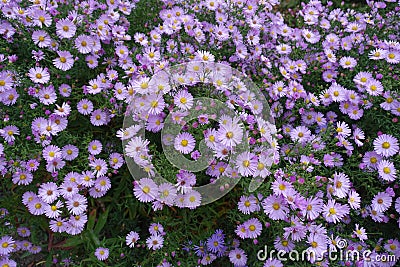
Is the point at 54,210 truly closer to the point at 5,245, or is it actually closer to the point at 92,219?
the point at 92,219

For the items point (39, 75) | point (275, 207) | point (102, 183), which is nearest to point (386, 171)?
point (275, 207)

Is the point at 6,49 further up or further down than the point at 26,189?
further up

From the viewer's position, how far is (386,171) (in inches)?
102

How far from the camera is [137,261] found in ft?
8.89

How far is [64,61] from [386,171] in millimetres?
2176

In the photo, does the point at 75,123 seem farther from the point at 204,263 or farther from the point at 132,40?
the point at 204,263

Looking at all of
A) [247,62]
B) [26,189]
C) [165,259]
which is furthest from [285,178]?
[26,189]

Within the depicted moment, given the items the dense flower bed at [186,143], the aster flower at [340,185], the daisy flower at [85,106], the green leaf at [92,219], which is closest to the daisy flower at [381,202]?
the dense flower bed at [186,143]

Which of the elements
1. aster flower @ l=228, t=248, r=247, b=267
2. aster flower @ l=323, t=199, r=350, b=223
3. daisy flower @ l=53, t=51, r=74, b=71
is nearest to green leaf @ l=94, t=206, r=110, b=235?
aster flower @ l=228, t=248, r=247, b=267

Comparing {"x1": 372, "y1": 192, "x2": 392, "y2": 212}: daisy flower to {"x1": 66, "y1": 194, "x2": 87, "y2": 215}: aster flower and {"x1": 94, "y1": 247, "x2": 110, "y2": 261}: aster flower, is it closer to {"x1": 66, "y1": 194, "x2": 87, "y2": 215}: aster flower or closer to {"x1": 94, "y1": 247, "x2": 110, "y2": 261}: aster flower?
{"x1": 94, "y1": 247, "x2": 110, "y2": 261}: aster flower

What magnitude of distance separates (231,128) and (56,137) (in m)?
1.19

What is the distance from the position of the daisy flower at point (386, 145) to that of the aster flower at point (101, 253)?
1.83 m

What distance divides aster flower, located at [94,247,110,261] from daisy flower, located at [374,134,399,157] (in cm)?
183

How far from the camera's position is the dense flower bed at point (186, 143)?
2443mm
